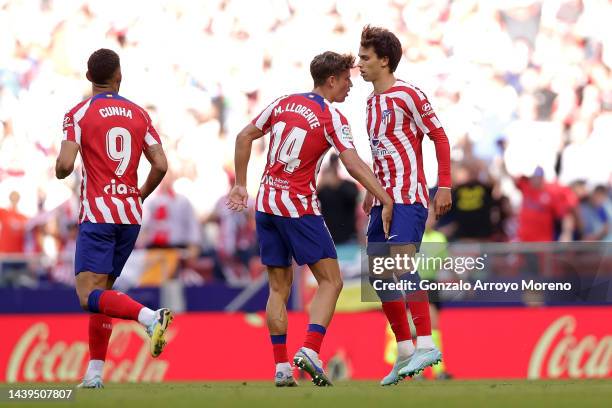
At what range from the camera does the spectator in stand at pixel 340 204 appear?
53.5ft

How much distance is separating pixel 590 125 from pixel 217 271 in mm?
5805

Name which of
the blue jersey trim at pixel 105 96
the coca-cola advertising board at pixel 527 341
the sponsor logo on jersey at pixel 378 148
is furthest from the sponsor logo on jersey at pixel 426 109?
the coca-cola advertising board at pixel 527 341

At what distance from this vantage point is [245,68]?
854 inches

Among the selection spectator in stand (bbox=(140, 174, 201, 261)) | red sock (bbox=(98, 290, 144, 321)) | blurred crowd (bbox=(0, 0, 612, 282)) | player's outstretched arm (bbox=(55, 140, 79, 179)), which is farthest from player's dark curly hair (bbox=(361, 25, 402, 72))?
spectator in stand (bbox=(140, 174, 201, 261))

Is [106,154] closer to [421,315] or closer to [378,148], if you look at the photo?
[378,148]

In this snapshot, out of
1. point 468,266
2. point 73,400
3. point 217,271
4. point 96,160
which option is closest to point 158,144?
point 96,160

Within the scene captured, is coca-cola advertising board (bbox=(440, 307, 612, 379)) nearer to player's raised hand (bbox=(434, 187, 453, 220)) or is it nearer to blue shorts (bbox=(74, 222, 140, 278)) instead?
player's raised hand (bbox=(434, 187, 453, 220))

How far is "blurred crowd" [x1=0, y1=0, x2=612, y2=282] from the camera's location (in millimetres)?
17906

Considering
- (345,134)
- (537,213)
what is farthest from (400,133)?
(537,213)

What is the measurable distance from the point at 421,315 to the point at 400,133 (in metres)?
1.24

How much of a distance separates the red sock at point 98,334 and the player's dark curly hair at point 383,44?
2.58m

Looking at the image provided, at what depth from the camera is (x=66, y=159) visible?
927 cm

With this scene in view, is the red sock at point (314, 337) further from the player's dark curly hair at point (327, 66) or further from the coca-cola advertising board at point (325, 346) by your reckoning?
the coca-cola advertising board at point (325, 346)

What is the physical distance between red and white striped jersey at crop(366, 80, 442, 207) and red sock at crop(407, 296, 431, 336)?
0.68 meters
